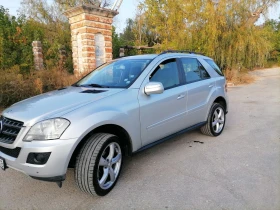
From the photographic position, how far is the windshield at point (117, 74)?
10.5ft

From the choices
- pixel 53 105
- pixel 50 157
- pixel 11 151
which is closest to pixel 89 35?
pixel 53 105

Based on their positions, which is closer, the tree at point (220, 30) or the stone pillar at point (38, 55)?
the stone pillar at point (38, 55)

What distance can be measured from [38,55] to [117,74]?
6190 millimetres

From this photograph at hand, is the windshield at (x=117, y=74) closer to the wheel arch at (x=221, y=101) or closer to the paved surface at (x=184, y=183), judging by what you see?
the paved surface at (x=184, y=183)

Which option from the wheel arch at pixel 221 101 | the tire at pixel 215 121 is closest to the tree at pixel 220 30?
the wheel arch at pixel 221 101

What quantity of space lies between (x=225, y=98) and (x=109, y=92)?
2795 millimetres

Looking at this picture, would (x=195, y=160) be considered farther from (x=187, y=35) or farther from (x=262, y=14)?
(x=262, y=14)

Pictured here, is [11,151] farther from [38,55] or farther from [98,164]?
[38,55]

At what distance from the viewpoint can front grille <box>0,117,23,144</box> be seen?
2377 millimetres

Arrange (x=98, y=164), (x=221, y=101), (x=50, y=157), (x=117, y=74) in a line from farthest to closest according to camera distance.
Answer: (x=221, y=101), (x=117, y=74), (x=98, y=164), (x=50, y=157)

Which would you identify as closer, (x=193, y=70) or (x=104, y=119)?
(x=104, y=119)

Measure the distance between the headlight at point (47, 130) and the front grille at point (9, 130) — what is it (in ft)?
0.58

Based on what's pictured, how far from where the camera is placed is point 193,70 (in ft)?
13.4

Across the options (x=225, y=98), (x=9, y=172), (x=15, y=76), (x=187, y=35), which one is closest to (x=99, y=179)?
(x=9, y=172)
